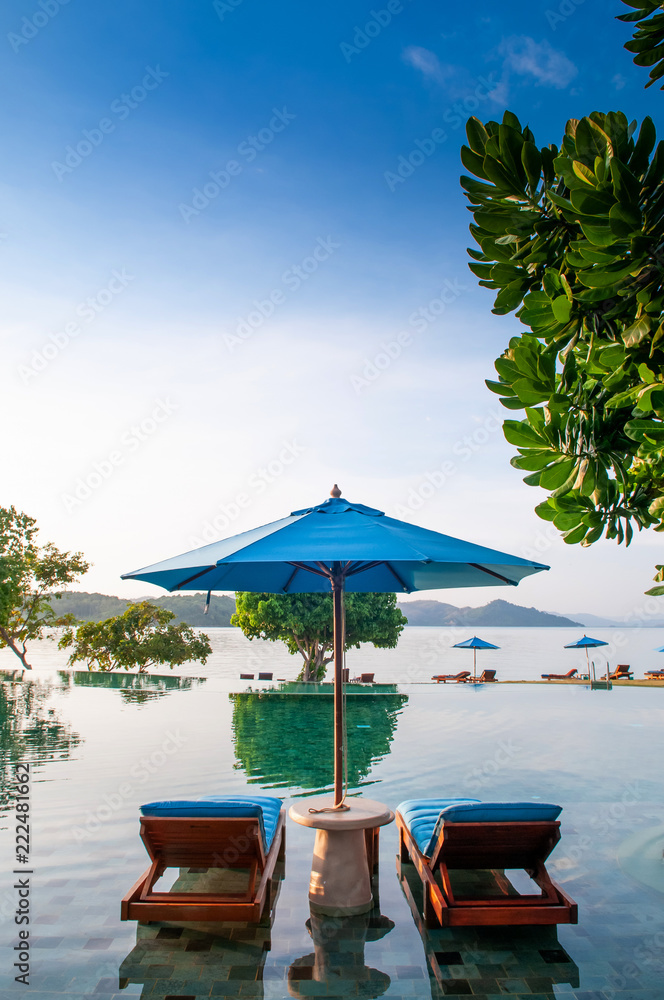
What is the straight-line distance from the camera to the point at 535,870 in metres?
3.65

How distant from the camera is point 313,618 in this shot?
2517 centimetres

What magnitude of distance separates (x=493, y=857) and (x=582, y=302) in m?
3.31

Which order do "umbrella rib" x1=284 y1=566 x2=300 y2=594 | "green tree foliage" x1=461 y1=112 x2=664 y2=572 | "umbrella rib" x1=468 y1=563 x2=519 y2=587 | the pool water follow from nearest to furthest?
1. "green tree foliage" x1=461 y1=112 x2=664 y2=572
2. the pool water
3. "umbrella rib" x1=468 y1=563 x2=519 y2=587
4. "umbrella rib" x1=284 y1=566 x2=300 y2=594

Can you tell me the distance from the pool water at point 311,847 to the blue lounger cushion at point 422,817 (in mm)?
369

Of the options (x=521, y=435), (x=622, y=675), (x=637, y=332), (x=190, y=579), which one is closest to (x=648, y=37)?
(x=637, y=332)

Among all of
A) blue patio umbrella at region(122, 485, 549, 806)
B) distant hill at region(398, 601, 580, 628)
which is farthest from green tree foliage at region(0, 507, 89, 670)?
distant hill at region(398, 601, 580, 628)

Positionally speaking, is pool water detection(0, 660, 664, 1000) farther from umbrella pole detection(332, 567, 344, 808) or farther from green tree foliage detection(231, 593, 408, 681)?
green tree foliage detection(231, 593, 408, 681)

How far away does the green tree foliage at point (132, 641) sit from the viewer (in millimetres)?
24062

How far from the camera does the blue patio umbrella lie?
318cm

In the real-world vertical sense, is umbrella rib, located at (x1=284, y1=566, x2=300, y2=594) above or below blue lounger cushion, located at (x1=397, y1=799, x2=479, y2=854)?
above

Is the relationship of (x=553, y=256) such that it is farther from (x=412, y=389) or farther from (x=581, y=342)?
(x=412, y=389)

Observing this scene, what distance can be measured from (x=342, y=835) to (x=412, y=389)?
22.3ft

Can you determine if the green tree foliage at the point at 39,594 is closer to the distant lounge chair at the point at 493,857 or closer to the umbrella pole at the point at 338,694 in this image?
the umbrella pole at the point at 338,694

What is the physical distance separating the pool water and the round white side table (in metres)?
0.10
